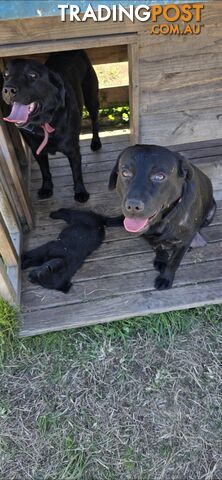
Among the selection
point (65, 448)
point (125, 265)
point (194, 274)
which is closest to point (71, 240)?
point (125, 265)

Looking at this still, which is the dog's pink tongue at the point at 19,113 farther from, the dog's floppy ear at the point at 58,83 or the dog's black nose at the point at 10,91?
the dog's floppy ear at the point at 58,83

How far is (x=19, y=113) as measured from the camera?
2400 mm

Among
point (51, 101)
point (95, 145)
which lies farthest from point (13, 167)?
point (95, 145)

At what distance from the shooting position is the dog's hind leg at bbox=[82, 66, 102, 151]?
132 inches

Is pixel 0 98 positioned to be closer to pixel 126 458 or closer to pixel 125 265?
pixel 125 265

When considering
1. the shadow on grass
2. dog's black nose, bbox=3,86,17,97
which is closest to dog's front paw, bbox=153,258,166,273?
the shadow on grass

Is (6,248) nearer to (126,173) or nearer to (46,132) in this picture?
(46,132)

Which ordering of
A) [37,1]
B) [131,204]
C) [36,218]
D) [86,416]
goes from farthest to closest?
[36,218]
[86,416]
[131,204]
[37,1]

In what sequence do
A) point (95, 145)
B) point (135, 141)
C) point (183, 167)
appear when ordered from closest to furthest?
point (183, 167)
point (135, 141)
point (95, 145)

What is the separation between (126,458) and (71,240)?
4.31ft

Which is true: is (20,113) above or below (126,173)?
above

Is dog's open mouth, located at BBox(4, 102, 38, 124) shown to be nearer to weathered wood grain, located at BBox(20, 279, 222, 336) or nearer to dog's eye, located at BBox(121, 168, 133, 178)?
dog's eye, located at BBox(121, 168, 133, 178)

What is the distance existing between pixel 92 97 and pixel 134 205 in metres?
1.93

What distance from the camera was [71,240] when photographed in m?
2.68
